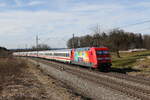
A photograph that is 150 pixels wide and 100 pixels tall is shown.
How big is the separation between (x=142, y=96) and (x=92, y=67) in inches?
569

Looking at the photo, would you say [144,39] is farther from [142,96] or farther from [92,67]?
[142,96]

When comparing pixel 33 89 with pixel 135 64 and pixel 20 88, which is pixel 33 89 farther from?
pixel 135 64

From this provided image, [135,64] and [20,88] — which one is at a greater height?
[135,64]

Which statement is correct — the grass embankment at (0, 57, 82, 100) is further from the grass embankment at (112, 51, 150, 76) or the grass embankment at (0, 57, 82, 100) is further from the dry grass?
the grass embankment at (112, 51, 150, 76)

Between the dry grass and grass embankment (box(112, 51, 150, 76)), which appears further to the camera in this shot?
grass embankment (box(112, 51, 150, 76))

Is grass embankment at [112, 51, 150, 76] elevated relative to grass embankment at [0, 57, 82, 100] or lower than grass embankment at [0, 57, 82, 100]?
elevated

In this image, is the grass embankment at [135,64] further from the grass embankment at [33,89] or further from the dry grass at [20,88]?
the dry grass at [20,88]

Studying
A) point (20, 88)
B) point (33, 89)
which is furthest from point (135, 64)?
point (20, 88)

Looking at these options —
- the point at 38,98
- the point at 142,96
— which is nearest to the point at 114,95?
the point at 142,96

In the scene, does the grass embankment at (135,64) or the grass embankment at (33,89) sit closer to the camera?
the grass embankment at (33,89)

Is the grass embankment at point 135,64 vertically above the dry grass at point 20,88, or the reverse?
the grass embankment at point 135,64

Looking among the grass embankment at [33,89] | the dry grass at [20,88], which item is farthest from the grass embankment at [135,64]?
the dry grass at [20,88]

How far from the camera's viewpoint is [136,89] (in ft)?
48.5

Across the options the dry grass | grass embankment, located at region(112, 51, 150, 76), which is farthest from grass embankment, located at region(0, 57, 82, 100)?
grass embankment, located at region(112, 51, 150, 76)
